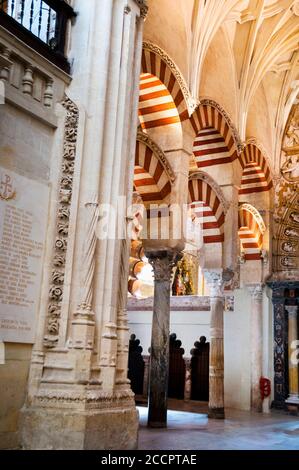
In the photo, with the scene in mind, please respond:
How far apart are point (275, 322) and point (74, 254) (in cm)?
603

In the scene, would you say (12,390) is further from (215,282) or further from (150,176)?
(215,282)

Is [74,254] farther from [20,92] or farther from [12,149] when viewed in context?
[20,92]

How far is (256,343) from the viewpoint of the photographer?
9023mm

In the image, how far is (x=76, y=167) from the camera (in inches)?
157

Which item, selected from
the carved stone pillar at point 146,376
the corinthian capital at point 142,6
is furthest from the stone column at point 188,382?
the corinthian capital at point 142,6

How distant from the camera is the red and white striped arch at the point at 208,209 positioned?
7.85m

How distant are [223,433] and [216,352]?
1819mm

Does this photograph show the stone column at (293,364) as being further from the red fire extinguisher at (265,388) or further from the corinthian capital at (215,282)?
the corinthian capital at (215,282)

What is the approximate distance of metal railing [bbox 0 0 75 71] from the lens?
4.05 metres

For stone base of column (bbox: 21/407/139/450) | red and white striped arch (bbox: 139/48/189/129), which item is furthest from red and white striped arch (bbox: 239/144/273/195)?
stone base of column (bbox: 21/407/139/450)

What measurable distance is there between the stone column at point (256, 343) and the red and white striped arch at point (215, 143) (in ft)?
8.15

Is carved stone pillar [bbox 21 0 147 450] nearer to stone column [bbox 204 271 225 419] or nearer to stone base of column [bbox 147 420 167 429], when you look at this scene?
stone base of column [bbox 147 420 167 429]
